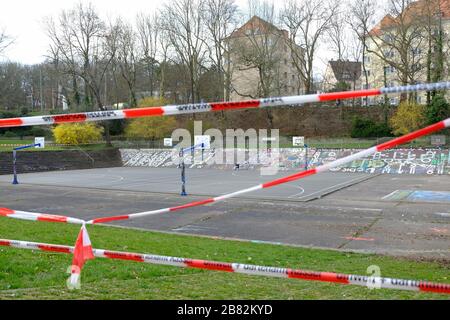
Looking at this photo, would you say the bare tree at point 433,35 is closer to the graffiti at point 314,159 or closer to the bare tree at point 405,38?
the bare tree at point 405,38

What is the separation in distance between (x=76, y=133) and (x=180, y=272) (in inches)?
1892

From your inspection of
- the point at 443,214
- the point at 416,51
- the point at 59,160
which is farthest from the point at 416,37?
the point at 443,214

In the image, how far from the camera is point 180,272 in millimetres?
7035

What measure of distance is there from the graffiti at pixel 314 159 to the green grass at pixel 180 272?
28341 mm

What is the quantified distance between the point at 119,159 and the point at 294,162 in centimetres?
1985

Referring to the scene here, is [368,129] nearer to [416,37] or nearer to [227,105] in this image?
[416,37]

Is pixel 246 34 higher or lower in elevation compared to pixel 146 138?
higher

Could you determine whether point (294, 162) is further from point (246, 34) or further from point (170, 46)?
point (170, 46)

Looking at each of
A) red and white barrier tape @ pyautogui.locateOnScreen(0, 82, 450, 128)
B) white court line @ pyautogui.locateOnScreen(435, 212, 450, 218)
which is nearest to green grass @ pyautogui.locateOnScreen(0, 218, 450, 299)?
red and white barrier tape @ pyautogui.locateOnScreen(0, 82, 450, 128)

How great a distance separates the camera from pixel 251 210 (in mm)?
17578

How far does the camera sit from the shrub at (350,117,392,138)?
52.2m

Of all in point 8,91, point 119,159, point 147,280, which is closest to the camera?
point 147,280

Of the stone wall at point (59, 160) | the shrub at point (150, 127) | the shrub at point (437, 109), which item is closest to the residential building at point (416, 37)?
the shrub at point (437, 109)

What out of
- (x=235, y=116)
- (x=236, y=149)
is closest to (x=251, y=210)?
(x=236, y=149)
